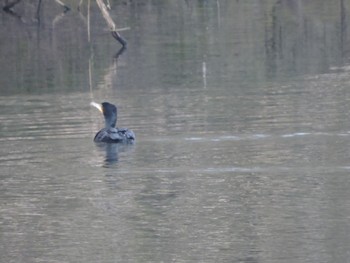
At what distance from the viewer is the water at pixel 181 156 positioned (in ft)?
36.7

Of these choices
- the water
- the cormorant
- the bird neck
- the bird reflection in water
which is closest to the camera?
the water

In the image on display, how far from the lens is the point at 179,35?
3444cm

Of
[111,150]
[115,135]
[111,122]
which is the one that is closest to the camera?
[111,150]

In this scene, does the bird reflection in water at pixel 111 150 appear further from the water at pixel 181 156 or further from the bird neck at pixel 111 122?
the bird neck at pixel 111 122

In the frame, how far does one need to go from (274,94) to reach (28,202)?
337 inches

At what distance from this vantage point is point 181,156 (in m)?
15.2

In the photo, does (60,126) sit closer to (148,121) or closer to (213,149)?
(148,121)

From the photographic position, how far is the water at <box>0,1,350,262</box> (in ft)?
36.7

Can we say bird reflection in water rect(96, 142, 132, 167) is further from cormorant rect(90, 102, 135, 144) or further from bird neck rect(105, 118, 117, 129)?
bird neck rect(105, 118, 117, 129)

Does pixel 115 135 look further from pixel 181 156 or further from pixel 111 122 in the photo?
pixel 181 156

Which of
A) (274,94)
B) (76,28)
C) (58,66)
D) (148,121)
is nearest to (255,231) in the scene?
(148,121)

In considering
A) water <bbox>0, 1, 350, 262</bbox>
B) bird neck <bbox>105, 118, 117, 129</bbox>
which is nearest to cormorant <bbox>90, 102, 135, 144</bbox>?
bird neck <bbox>105, 118, 117, 129</bbox>

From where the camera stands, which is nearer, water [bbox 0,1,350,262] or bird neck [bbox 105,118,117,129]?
water [bbox 0,1,350,262]

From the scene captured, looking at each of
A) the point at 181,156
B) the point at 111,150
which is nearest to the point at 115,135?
the point at 111,150
